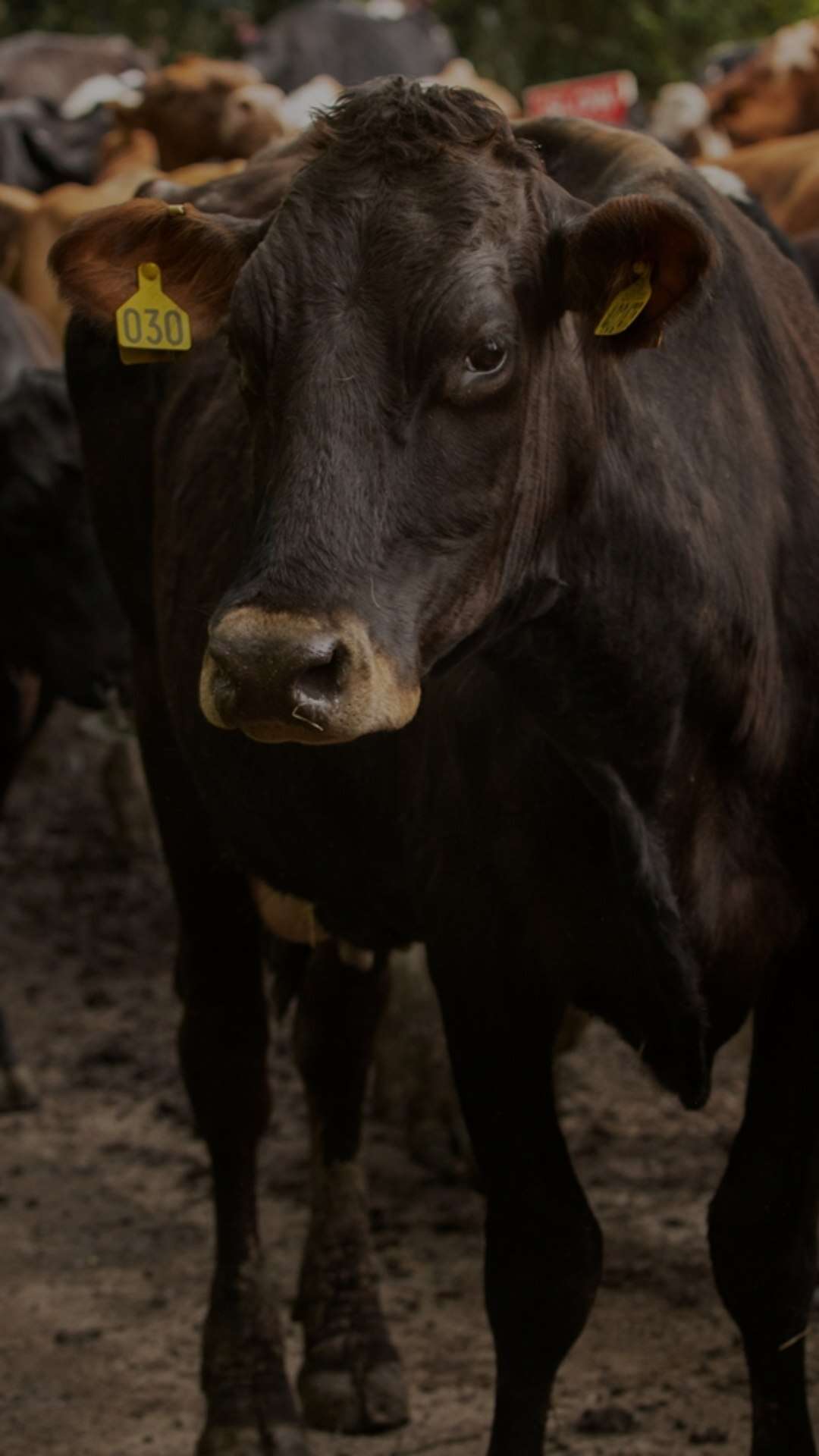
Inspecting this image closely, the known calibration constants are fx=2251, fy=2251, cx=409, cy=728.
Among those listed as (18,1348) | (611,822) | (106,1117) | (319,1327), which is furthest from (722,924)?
(106,1117)

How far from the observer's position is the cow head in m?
2.37

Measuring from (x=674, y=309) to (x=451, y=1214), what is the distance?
9.22ft

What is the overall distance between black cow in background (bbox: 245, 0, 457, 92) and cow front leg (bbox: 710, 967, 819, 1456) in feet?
38.5

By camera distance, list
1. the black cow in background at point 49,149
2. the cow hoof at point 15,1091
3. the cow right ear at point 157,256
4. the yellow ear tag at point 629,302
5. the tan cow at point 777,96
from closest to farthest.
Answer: the yellow ear tag at point 629,302
the cow right ear at point 157,256
the cow hoof at point 15,1091
the tan cow at point 777,96
the black cow in background at point 49,149

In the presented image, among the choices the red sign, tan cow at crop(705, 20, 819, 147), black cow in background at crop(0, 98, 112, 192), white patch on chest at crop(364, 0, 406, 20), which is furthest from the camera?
white patch on chest at crop(364, 0, 406, 20)

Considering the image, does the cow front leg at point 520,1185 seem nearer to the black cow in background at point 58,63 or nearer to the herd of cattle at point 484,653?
the herd of cattle at point 484,653

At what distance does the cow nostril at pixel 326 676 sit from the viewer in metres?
2.32

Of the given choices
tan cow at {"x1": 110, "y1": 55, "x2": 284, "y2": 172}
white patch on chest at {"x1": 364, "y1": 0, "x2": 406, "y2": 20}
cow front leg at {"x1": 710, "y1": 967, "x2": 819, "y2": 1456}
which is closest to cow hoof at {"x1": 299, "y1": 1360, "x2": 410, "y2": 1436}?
cow front leg at {"x1": 710, "y1": 967, "x2": 819, "y2": 1456}

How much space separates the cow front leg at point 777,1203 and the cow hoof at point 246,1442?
958 mm

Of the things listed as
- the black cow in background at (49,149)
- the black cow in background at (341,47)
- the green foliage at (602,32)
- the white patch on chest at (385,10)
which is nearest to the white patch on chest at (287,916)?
the black cow in background at (49,149)

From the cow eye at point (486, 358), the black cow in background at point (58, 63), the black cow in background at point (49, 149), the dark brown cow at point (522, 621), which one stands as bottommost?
the black cow in background at point (58, 63)

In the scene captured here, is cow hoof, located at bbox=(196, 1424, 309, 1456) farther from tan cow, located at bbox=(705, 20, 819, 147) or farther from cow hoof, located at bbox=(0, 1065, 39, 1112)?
tan cow, located at bbox=(705, 20, 819, 147)

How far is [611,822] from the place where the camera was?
2.91 meters

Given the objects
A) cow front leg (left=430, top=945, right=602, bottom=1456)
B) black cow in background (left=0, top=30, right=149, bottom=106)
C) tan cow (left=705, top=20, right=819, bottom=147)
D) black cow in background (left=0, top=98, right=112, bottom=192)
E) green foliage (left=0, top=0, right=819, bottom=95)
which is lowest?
black cow in background (left=0, top=30, right=149, bottom=106)
